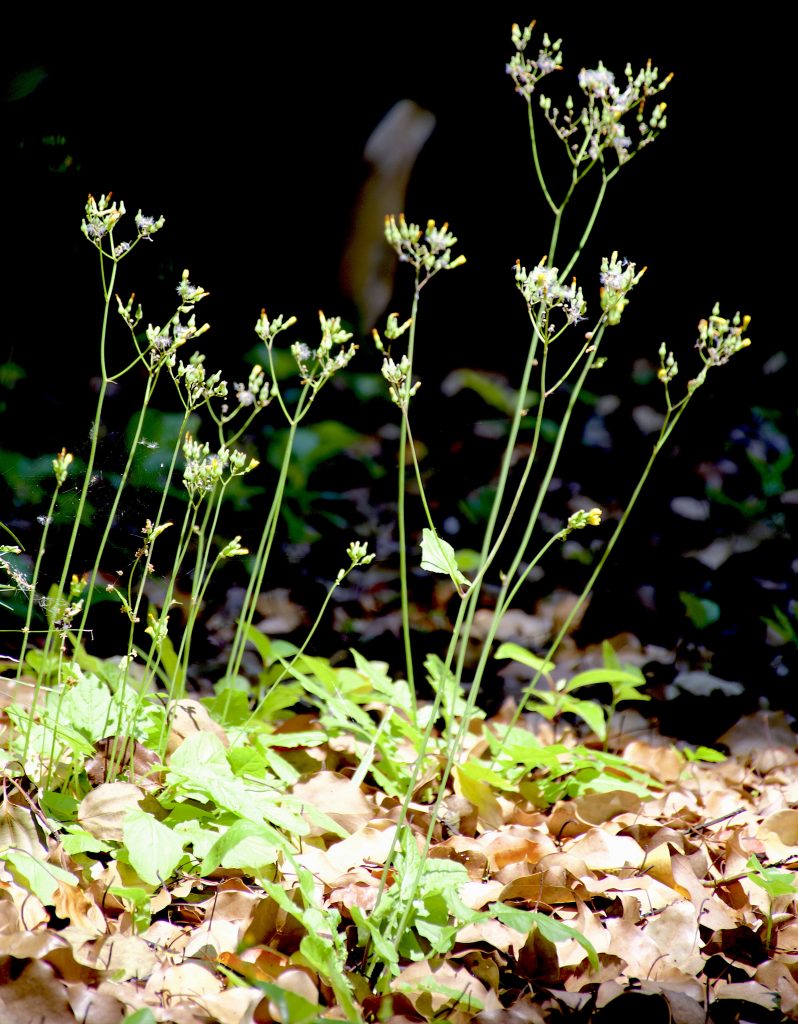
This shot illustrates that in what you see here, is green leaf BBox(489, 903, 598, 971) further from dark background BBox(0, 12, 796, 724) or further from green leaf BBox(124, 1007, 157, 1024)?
dark background BBox(0, 12, 796, 724)

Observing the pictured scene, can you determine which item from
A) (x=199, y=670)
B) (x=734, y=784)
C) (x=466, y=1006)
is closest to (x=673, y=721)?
(x=734, y=784)

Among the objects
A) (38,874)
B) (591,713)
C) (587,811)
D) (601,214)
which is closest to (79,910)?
(38,874)

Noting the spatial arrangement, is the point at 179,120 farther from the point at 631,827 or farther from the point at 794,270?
the point at 631,827

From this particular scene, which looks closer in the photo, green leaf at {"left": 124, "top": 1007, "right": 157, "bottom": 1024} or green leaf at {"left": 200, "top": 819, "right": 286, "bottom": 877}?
green leaf at {"left": 124, "top": 1007, "right": 157, "bottom": 1024}

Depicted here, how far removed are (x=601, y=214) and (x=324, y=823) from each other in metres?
1.70

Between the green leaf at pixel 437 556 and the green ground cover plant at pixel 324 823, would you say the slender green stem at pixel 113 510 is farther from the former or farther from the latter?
the green leaf at pixel 437 556

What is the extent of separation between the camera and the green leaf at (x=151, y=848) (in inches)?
39.2

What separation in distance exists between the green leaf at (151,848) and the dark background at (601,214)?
107 cm

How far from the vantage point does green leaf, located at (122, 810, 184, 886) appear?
995mm

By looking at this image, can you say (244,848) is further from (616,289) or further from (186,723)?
(616,289)

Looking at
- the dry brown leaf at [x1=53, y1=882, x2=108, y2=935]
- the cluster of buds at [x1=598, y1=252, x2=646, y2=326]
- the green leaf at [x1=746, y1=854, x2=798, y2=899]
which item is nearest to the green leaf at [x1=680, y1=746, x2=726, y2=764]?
the green leaf at [x1=746, y1=854, x2=798, y2=899]

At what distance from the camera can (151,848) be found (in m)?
1.01

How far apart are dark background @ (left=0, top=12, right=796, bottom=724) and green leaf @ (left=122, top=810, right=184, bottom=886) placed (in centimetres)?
107

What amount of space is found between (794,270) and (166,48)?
5.64 ft
